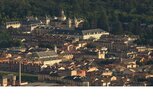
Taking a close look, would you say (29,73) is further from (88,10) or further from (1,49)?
(88,10)

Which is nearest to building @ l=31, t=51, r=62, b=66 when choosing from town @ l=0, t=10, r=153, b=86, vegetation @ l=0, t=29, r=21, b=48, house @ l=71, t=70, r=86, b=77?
town @ l=0, t=10, r=153, b=86

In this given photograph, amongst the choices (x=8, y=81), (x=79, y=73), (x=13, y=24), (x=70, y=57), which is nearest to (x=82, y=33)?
(x=13, y=24)

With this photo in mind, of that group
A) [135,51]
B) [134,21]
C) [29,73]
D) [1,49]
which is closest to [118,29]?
[134,21]

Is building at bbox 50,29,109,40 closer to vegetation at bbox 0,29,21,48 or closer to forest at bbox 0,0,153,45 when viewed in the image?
forest at bbox 0,0,153,45

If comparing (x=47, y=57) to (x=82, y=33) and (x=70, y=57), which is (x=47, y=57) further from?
(x=82, y=33)

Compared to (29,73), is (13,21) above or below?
above
